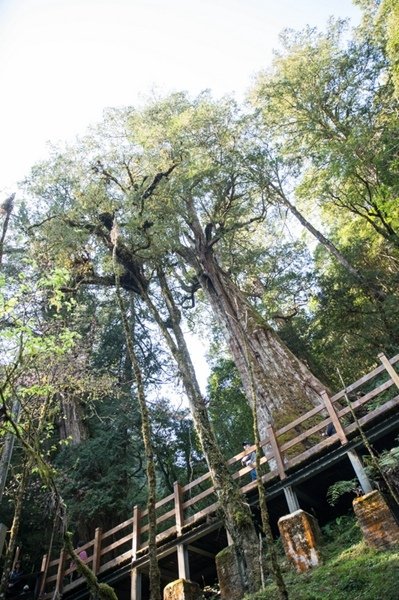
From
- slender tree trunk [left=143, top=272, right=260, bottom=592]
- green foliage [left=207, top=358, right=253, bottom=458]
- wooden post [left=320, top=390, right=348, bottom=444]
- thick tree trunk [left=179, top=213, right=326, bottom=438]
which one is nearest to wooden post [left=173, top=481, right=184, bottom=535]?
slender tree trunk [left=143, top=272, right=260, bottom=592]

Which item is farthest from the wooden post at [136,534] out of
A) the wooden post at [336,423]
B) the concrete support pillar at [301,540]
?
the wooden post at [336,423]

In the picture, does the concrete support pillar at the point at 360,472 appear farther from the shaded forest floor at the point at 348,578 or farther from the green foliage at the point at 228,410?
the green foliage at the point at 228,410

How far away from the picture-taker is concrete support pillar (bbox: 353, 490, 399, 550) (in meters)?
5.64

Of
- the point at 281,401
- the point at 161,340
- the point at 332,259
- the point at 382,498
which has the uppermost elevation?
the point at 161,340

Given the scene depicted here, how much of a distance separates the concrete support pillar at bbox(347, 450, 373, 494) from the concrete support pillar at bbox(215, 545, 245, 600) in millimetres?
2402

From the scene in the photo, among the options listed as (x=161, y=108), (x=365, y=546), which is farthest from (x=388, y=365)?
(x=161, y=108)

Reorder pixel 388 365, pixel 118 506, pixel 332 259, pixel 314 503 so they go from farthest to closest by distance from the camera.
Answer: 1. pixel 332 259
2. pixel 118 506
3. pixel 314 503
4. pixel 388 365

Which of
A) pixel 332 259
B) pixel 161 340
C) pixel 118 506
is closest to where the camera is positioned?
pixel 118 506

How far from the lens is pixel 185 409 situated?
1627cm

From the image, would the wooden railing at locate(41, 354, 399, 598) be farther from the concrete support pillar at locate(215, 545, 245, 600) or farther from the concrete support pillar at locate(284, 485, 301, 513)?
the concrete support pillar at locate(215, 545, 245, 600)

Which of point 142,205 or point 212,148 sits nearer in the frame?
point 142,205

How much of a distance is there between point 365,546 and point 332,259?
1108 cm

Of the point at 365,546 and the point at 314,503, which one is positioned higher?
the point at 314,503

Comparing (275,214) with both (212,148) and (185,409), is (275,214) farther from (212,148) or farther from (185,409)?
(185,409)
